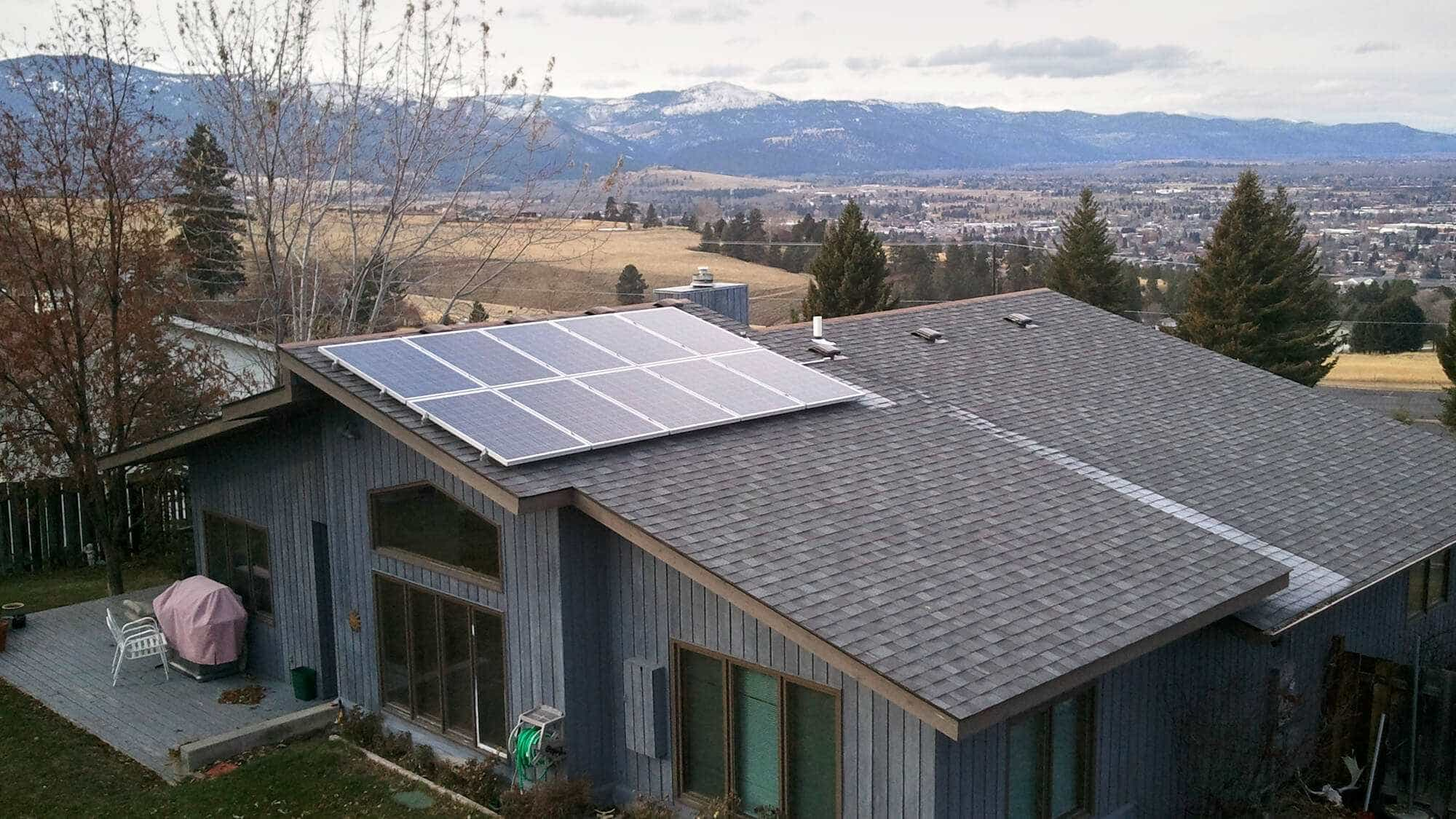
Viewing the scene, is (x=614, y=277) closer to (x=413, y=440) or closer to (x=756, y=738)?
(x=413, y=440)

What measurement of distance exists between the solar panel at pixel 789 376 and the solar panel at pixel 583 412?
1.96 m

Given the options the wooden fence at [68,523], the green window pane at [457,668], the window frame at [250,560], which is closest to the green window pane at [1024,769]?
the green window pane at [457,668]

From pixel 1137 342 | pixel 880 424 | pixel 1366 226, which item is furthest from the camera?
pixel 1366 226

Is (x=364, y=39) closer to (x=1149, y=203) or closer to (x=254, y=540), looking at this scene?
(x=254, y=540)

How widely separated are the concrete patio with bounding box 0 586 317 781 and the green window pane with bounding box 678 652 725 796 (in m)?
5.38

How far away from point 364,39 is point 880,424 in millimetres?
16063

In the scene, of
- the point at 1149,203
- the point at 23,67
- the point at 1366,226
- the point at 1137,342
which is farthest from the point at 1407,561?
the point at 1149,203

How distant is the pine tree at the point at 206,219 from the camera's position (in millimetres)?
23859

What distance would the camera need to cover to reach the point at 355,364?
11570 mm

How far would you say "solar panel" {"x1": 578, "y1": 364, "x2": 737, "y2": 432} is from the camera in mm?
11578

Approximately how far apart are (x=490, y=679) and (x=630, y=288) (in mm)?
35988

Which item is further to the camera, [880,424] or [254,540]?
[254,540]

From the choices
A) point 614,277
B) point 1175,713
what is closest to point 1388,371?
point 614,277

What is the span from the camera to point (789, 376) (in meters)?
13.2
